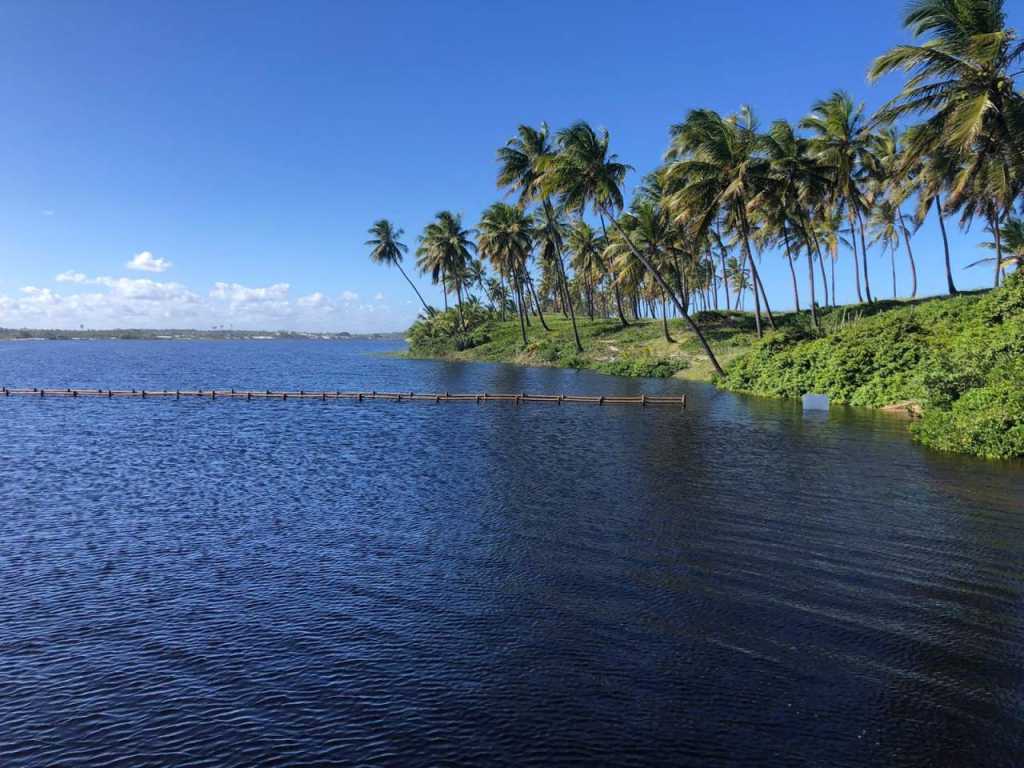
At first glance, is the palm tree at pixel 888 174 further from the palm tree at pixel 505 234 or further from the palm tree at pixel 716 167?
the palm tree at pixel 505 234

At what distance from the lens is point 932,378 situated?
2561 centimetres

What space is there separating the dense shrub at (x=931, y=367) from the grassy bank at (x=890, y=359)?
47 mm

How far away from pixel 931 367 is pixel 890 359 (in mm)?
6756

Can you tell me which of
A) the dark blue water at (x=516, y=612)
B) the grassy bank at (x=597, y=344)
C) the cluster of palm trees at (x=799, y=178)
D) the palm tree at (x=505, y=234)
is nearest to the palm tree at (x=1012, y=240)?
the cluster of palm trees at (x=799, y=178)

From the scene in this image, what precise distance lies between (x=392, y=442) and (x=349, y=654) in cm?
1792

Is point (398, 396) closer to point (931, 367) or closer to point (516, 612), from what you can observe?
point (931, 367)

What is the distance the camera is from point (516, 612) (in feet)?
34.2

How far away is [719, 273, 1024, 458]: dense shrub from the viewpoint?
849 inches

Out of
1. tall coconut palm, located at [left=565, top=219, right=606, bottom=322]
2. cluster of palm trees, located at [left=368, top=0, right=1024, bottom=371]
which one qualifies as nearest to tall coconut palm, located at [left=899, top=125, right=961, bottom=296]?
cluster of palm trees, located at [left=368, top=0, right=1024, bottom=371]

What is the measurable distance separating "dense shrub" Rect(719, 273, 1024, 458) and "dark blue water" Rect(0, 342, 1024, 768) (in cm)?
251

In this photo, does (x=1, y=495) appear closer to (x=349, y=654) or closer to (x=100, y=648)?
(x=100, y=648)

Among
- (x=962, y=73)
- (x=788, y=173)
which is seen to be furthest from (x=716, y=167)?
(x=962, y=73)

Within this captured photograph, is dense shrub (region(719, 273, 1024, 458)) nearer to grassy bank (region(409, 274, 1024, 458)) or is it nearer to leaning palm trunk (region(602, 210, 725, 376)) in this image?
grassy bank (region(409, 274, 1024, 458))

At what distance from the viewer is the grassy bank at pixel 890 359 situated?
22078 mm
